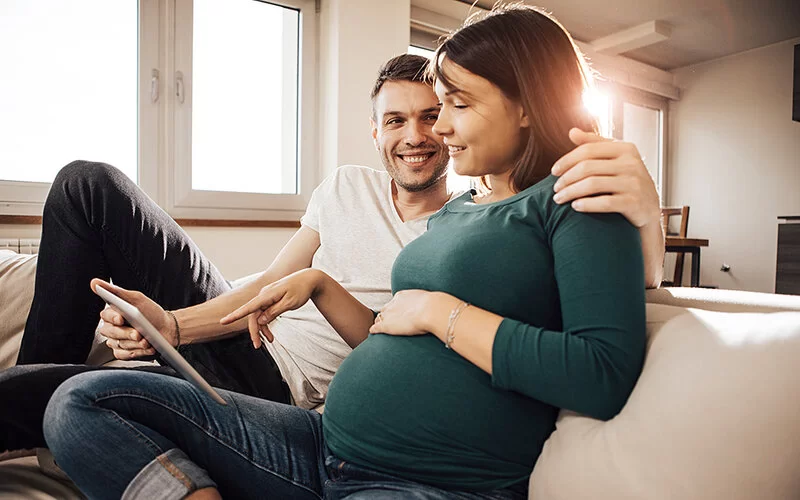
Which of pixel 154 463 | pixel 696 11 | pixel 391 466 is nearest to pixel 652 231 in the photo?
pixel 391 466

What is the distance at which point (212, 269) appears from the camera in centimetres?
145

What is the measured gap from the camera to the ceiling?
4555 mm

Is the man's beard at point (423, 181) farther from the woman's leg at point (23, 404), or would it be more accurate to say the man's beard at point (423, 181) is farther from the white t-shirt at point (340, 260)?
the woman's leg at point (23, 404)

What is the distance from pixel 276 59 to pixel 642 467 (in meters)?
3.24

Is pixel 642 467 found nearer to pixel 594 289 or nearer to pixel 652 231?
pixel 594 289

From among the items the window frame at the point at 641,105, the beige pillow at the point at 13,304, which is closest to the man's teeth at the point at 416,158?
the beige pillow at the point at 13,304

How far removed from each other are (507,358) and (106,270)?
0.95 meters

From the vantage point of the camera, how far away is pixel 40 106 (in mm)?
2699

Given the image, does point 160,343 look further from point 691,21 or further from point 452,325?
point 691,21

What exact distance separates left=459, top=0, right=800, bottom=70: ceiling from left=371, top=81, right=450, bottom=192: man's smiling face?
10.4 ft

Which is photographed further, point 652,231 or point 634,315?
point 652,231

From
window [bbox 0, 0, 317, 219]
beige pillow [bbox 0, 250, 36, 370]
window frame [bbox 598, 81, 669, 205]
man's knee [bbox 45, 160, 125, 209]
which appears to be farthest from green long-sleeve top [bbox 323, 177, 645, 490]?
window frame [bbox 598, 81, 669, 205]

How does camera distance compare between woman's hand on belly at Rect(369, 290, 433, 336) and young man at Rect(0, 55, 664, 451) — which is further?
young man at Rect(0, 55, 664, 451)

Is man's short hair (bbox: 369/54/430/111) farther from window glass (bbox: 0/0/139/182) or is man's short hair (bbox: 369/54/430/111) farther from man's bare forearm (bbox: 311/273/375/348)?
window glass (bbox: 0/0/139/182)
